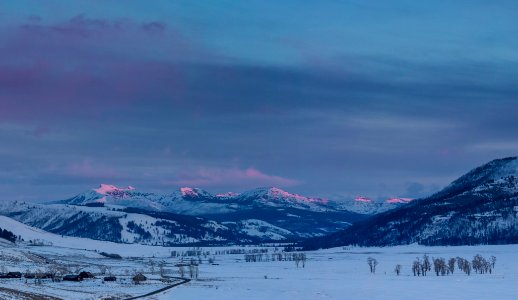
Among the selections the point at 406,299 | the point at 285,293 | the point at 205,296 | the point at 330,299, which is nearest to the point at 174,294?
the point at 205,296

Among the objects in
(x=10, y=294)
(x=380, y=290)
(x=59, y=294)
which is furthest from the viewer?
(x=380, y=290)

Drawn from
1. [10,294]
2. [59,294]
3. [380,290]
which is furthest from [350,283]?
[10,294]

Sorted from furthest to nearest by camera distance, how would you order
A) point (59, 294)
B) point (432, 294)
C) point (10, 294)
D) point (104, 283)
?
point (104, 283) → point (432, 294) → point (59, 294) → point (10, 294)

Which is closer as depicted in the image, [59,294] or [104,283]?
[59,294]

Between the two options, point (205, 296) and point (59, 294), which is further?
point (205, 296)

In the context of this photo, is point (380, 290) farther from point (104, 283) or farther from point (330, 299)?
point (104, 283)

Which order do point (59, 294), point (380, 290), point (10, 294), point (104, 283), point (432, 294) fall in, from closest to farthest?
1. point (10, 294)
2. point (59, 294)
3. point (432, 294)
4. point (380, 290)
5. point (104, 283)

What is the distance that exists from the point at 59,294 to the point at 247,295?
39.2m

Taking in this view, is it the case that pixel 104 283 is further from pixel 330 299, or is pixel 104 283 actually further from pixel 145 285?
pixel 330 299

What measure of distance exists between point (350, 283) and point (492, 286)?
1476 inches

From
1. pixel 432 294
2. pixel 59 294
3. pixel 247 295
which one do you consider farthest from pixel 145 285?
pixel 432 294

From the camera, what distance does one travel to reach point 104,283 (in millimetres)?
187500

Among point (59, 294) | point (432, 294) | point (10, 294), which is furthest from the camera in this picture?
point (432, 294)

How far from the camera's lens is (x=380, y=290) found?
169 metres
